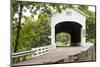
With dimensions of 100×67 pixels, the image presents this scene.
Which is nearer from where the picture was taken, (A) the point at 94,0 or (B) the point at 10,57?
(B) the point at 10,57

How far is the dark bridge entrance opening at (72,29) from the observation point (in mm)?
2545

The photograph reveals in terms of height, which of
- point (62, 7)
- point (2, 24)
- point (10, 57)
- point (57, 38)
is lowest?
point (10, 57)

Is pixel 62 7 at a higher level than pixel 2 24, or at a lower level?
higher

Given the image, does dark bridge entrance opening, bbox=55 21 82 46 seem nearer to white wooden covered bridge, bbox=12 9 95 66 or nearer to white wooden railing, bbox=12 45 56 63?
white wooden covered bridge, bbox=12 9 95 66

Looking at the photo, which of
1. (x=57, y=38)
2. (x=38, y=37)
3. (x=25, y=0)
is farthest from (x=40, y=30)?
(x=25, y=0)

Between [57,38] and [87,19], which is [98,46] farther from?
[57,38]

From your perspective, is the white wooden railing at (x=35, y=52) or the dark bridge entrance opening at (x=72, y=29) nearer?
the white wooden railing at (x=35, y=52)

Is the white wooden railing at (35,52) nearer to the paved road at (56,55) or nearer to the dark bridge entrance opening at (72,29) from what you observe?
the paved road at (56,55)

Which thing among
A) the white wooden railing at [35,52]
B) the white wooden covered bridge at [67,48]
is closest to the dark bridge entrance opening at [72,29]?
the white wooden covered bridge at [67,48]

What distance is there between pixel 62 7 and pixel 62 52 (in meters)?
0.59

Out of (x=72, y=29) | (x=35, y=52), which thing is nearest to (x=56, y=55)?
(x=35, y=52)

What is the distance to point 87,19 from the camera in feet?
8.73

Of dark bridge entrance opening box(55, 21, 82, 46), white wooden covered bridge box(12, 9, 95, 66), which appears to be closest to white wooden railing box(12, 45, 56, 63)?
white wooden covered bridge box(12, 9, 95, 66)

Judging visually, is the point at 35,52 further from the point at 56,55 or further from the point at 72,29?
the point at 72,29
